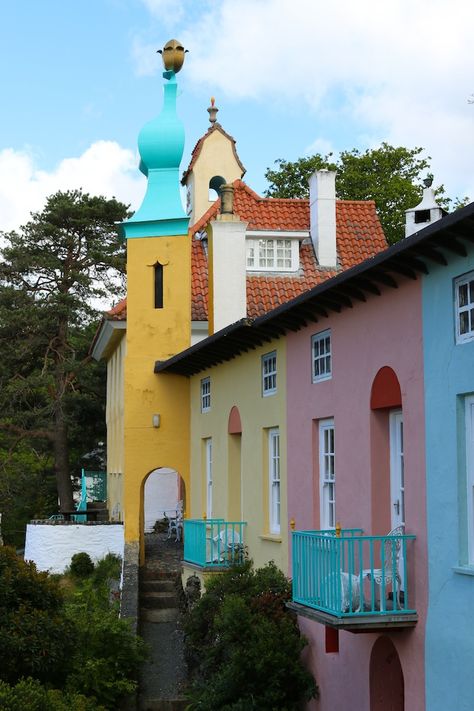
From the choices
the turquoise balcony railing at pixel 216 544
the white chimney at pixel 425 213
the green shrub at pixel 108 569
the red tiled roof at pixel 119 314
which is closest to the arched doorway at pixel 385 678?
the turquoise balcony railing at pixel 216 544

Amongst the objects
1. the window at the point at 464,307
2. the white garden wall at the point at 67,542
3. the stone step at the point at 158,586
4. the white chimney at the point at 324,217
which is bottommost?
the stone step at the point at 158,586

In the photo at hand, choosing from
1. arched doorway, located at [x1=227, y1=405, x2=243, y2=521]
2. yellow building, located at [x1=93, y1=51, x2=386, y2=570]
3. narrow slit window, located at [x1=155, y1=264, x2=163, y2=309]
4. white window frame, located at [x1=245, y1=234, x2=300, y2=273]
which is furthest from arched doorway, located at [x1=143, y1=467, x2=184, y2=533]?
arched doorway, located at [x1=227, y1=405, x2=243, y2=521]

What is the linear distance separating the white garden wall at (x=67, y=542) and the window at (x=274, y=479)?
862cm

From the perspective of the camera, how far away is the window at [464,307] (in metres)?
10.9

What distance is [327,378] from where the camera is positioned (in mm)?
15172

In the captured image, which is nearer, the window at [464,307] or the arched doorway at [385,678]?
the window at [464,307]

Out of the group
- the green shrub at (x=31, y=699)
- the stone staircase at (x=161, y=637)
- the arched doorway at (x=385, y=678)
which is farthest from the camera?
the stone staircase at (x=161, y=637)

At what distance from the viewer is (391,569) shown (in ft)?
39.7

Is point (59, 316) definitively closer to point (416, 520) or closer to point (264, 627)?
point (264, 627)

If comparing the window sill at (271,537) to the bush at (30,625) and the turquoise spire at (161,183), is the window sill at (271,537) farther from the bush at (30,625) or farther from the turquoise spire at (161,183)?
the turquoise spire at (161,183)

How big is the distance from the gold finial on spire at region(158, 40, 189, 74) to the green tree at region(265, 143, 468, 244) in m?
13.3

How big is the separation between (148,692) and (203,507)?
15.7 ft

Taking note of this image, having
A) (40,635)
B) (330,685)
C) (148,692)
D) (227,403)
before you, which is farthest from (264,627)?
(227,403)

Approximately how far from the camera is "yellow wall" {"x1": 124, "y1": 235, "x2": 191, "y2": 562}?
24516 millimetres
